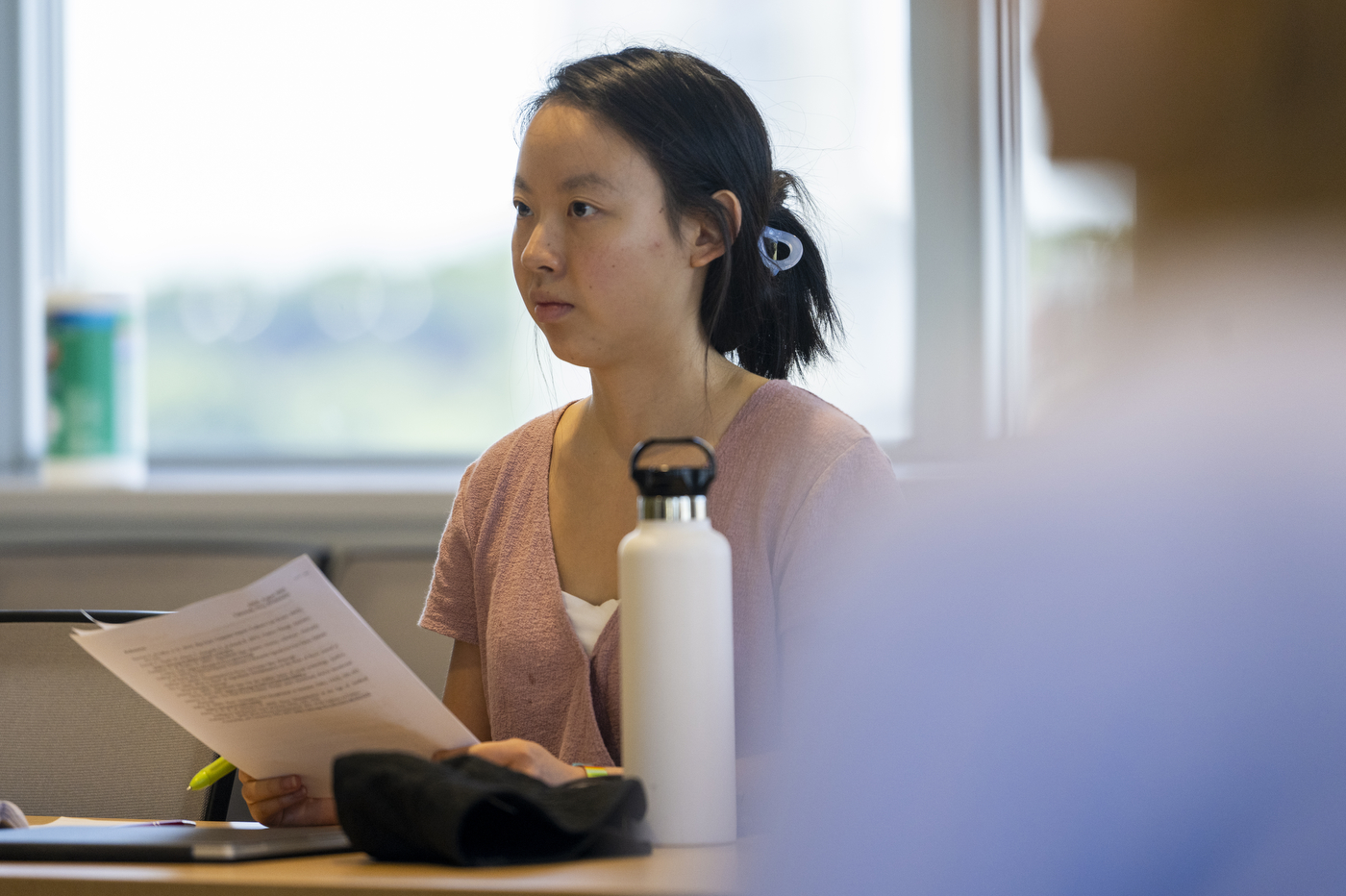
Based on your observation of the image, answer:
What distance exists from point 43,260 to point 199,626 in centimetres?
172

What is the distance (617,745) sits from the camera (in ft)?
3.79

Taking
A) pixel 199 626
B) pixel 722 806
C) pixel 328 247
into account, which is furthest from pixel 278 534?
pixel 722 806

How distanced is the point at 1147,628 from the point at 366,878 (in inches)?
15.5

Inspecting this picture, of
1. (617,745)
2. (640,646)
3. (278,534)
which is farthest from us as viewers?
(278,534)

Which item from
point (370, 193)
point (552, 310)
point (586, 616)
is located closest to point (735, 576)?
point (586, 616)

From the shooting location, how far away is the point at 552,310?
1246 mm

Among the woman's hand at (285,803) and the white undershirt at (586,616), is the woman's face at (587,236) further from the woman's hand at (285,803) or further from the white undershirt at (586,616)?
the woman's hand at (285,803)

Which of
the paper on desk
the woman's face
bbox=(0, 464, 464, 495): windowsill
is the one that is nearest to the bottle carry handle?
the paper on desk

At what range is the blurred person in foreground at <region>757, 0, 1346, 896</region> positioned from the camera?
16.6 inches

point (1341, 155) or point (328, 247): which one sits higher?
point (328, 247)

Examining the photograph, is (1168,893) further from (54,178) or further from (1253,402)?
(54,178)

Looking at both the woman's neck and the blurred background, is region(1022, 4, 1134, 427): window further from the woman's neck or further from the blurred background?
the blurred background

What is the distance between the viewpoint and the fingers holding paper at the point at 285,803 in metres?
0.91

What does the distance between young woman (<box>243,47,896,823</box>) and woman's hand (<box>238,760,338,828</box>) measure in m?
0.27
